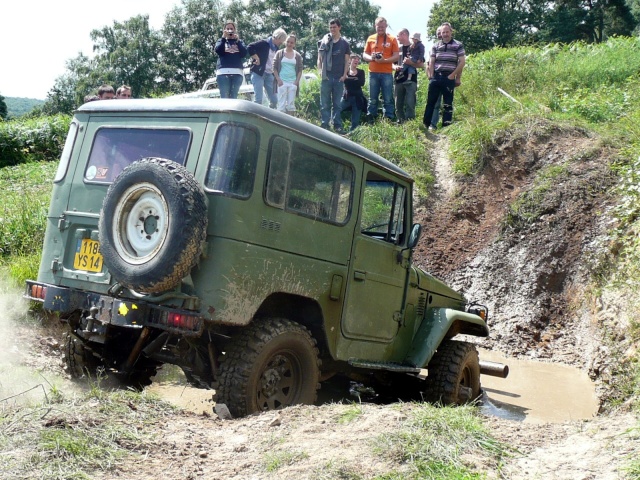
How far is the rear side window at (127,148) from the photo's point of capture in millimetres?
5215

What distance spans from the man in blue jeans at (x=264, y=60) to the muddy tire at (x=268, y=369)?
9.24m

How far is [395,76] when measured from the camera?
1511cm

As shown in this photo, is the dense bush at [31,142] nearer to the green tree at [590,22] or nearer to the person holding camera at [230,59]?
the person holding camera at [230,59]

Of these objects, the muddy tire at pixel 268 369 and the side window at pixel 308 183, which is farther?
the side window at pixel 308 183

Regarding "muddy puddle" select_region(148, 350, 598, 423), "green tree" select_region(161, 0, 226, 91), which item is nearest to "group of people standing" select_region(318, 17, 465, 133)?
"muddy puddle" select_region(148, 350, 598, 423)

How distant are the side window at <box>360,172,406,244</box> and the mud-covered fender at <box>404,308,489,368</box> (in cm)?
97

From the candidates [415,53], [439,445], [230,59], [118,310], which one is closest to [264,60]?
[230,59]

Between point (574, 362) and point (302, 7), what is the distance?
52.6 m

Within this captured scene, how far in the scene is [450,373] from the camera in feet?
23.6

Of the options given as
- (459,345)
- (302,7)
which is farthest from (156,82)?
(459,345)

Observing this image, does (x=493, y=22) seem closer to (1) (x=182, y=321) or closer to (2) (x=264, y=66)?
(2) (x=264, y=66)

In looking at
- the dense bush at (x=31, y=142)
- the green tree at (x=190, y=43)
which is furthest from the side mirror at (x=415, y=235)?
the green tree at (x=190, y=43)

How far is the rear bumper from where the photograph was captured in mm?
4719

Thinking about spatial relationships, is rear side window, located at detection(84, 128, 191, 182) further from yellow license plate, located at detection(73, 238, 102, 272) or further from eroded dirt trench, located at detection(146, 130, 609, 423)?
eroded dirt trench, located at detection(146, 130, 609, 423)
